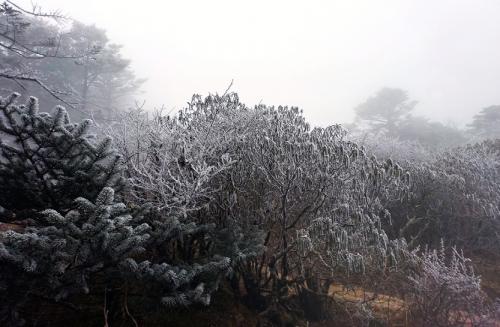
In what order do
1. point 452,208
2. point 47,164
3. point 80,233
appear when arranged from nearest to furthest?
1. point 80,233
2. point 47,164
3. point 452,208

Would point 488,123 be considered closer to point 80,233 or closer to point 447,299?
point 447,299

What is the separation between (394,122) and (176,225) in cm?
3706

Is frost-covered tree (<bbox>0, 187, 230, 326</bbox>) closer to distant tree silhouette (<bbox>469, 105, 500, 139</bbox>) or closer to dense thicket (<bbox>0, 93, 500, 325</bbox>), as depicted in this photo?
dense thicket (<bbox>0, 93, 500, 325</bbox>)

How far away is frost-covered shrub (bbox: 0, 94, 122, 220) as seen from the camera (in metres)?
3.40

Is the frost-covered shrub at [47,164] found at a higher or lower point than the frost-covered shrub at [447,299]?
higher

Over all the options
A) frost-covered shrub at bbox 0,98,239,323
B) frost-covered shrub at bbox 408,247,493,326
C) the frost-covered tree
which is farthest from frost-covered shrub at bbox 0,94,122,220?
frost-covered shrub at bbox 408,247,493,326

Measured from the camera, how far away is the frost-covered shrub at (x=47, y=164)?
340cm

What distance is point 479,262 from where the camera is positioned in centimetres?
830

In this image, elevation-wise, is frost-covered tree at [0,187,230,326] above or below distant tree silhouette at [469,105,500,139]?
below

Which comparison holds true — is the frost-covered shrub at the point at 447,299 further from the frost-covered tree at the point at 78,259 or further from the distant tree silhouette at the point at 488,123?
the distant tree silhouette at the point at 488,123

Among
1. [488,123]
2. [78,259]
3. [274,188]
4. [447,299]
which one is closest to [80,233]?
[78,259]

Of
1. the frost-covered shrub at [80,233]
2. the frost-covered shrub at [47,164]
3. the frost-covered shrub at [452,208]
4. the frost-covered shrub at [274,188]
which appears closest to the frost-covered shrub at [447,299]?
the frost-covered shrub at [274,188]

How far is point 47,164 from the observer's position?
3.46 meters

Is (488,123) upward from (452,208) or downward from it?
upward
